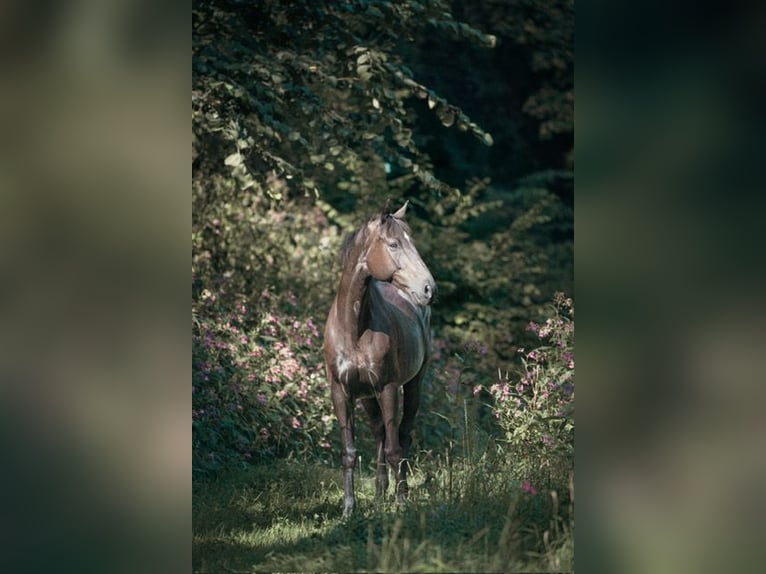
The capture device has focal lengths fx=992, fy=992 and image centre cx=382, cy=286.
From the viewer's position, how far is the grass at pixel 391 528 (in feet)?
12.7

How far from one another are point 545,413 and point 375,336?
1.16 m

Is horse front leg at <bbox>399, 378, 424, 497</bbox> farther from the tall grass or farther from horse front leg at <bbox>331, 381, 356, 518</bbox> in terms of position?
horse front leg at <bbox>331, 381, 356, 518</bbox>

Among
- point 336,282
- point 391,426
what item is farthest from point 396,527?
point 336,282

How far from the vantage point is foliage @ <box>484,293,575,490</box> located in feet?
17.7

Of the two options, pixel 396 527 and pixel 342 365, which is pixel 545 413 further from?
pixel 396 527

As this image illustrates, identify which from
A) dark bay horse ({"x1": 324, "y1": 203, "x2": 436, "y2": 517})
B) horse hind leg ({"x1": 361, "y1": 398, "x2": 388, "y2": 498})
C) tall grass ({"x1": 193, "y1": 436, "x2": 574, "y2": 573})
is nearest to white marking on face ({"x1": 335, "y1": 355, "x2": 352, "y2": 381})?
dark bay horse ({"x1": 324, "y1": 203, "x2": 436, "y2": 517})

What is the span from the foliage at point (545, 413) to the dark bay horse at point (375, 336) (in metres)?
0.53

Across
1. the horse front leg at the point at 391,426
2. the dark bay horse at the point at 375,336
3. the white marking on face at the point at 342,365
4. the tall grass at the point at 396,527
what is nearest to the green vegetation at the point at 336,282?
the tall grass at the point at 396,527

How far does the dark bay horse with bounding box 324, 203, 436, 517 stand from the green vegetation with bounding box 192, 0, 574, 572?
332mm

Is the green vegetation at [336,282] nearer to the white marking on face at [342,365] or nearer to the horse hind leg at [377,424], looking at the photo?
the horse hind leg at [377,424]
